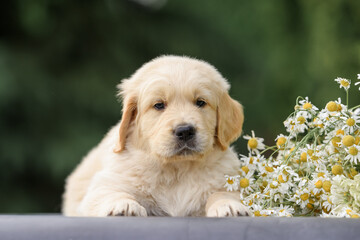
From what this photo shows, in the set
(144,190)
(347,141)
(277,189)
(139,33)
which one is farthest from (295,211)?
(139,33)

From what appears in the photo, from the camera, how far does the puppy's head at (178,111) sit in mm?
3135

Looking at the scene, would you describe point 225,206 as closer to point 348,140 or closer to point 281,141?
point 281,141

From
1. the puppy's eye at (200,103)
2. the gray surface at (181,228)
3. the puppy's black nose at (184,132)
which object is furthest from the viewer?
the puppy's eye at (200,103)

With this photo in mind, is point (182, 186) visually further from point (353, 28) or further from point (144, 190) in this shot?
point (353, 28)

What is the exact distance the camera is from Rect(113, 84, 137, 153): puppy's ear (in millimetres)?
3463

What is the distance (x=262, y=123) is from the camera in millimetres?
8469

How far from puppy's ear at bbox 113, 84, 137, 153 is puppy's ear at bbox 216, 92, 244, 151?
1.85 ft

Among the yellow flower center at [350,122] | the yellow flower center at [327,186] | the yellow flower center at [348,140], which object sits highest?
the yellow flower center at [350,122]

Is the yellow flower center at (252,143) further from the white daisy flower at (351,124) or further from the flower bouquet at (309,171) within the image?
the white daisy flower at (351,124)

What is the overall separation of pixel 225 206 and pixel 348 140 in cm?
76

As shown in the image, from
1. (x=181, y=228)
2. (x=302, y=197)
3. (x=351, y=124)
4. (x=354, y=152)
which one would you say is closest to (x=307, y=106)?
(x=351, y=124)

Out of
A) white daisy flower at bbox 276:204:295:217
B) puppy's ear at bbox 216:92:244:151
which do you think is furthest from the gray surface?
puppy's ear at bbox 216:92:244:151

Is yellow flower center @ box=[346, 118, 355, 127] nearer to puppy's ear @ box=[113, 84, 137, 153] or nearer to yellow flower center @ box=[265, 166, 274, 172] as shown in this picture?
yellow flower center @ box=[265, 166, 274, 172]

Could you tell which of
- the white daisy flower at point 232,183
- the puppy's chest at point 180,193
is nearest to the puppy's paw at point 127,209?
the puppy's chest at point 180,193
